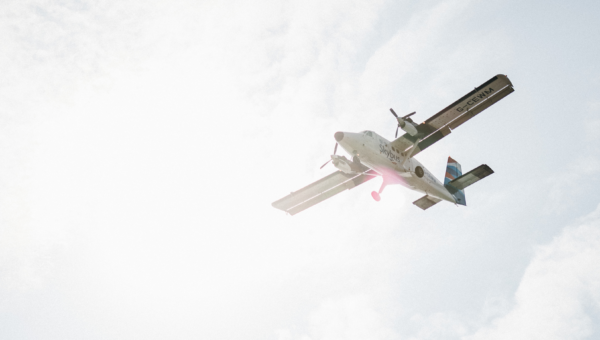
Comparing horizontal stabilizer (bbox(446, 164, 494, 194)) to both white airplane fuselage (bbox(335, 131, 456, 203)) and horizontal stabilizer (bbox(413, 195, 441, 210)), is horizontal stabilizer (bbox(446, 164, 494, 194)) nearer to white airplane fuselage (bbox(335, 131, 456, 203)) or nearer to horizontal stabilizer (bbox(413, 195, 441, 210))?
white airplane fuselage (bbox(335, 131, 456, 203))

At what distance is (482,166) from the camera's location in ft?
85.4

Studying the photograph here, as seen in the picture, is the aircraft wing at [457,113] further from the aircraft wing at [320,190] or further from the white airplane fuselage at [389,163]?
the aircraft wing at [320,190]

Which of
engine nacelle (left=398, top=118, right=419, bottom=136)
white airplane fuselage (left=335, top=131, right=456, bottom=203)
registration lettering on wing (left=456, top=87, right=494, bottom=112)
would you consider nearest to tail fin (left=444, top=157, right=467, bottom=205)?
white airplane fuselage (left=335, top=131, right=456, bottom=203)

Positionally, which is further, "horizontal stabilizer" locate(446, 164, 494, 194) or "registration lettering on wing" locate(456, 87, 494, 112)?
"horizontal stabilizer" locate(446, 164, 494, 194)

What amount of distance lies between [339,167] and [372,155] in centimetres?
211

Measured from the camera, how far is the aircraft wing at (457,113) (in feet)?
73.4

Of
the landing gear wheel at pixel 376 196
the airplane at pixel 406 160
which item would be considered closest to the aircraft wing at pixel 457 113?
the airplane at pixel 406 160

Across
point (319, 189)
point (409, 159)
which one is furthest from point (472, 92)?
point (319, 189)

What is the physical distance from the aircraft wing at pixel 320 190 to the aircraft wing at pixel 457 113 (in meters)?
3.44

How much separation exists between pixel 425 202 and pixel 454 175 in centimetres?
397

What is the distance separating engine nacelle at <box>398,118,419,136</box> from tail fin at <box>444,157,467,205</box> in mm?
6739

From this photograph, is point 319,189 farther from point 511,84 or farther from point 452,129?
point 511,84

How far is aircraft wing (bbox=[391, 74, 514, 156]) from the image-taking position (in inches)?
881

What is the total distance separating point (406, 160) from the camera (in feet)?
80.6
